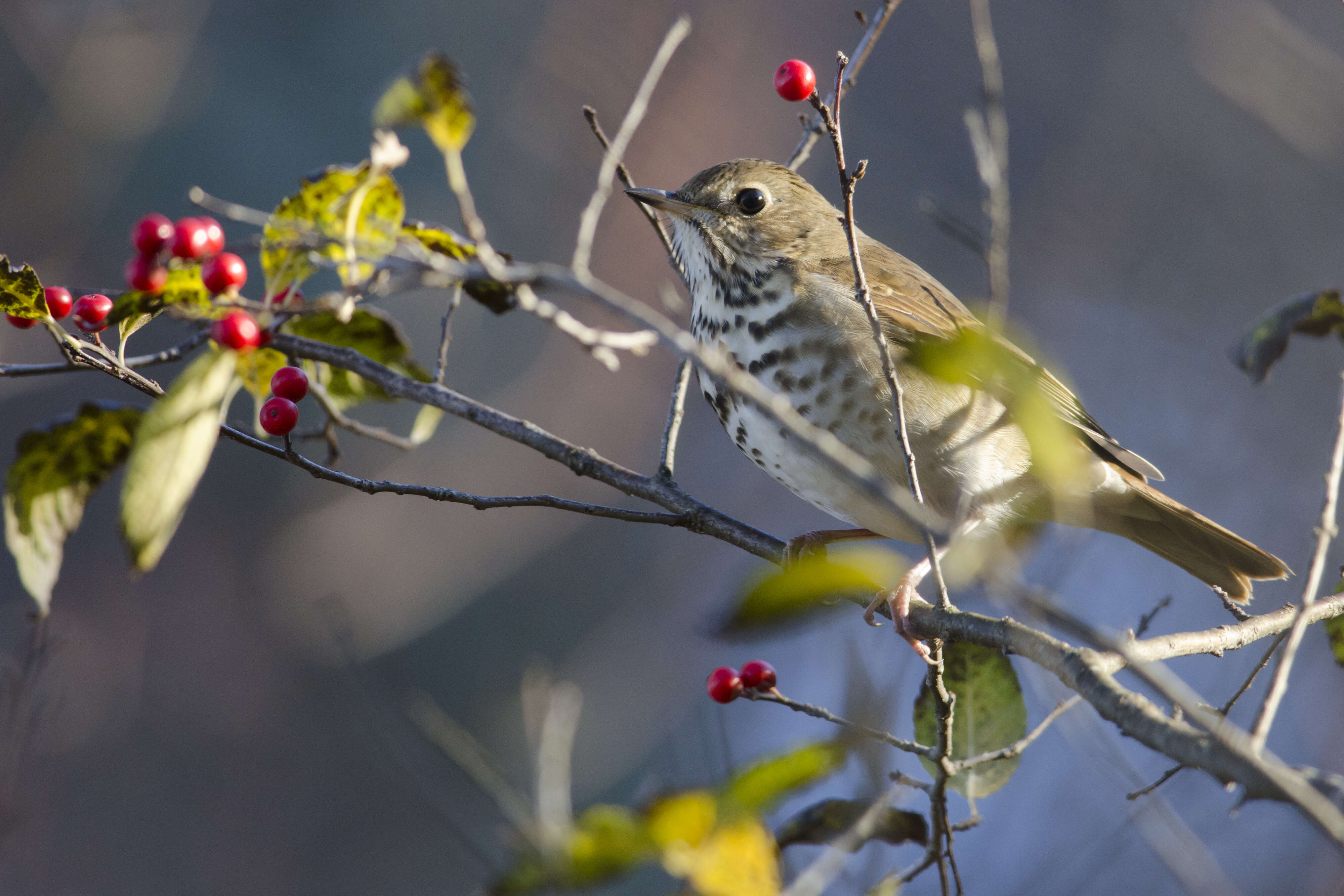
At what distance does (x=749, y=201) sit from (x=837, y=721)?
1.75 meters

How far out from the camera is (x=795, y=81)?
200cm

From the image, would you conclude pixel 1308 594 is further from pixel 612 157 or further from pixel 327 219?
pixel 327 219

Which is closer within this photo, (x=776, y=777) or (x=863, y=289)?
(x=776, y=777)

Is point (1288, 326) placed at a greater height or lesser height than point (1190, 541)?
greater

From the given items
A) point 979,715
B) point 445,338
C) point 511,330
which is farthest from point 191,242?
point 511,330

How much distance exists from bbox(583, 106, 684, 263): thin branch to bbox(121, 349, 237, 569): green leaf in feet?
2.82

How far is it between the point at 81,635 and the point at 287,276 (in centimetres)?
485

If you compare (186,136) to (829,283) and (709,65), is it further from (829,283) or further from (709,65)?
(829,283)

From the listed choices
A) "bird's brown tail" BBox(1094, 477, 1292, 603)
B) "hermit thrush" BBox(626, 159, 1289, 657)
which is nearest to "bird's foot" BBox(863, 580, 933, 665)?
"hermit thrush" BBox(626, 159, 1289, 657)

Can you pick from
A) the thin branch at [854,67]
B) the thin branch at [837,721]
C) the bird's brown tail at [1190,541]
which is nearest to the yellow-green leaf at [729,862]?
the thin branch at [837,721]

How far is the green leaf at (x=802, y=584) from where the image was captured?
92cm

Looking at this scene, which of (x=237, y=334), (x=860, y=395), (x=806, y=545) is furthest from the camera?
(x=806, y=545)

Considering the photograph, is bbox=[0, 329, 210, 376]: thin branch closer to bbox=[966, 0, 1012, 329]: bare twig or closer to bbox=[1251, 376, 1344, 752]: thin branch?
bbox=[966, 0, 1012, 329]: bare twig

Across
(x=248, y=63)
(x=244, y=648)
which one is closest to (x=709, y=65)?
(x=248, y=63)
